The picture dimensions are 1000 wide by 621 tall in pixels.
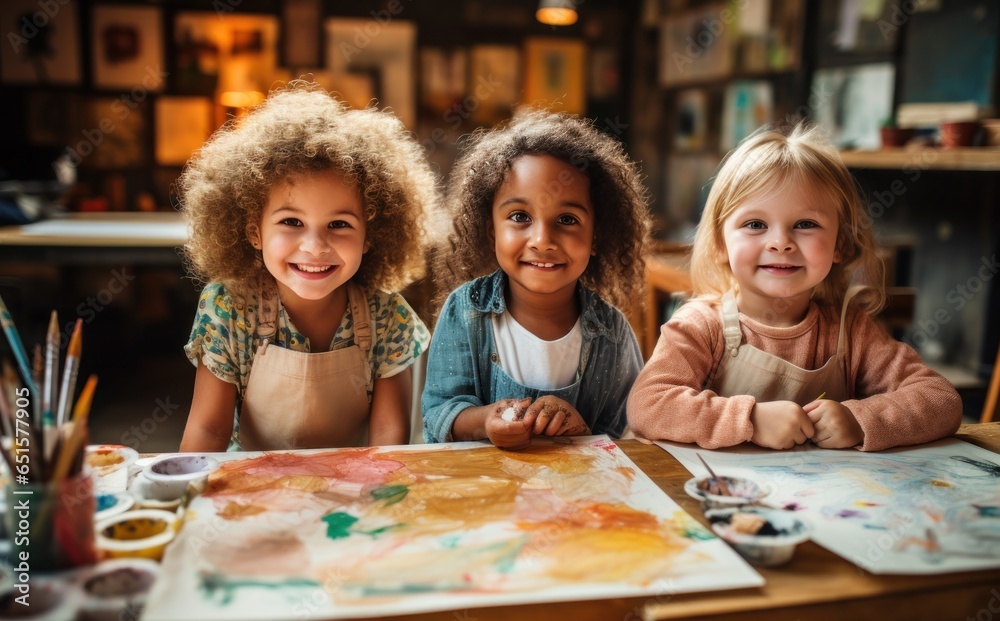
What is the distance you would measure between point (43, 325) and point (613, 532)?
12.2 feet

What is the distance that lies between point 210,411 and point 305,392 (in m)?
0.17

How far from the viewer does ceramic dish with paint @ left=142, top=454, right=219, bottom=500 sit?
0.95 metres

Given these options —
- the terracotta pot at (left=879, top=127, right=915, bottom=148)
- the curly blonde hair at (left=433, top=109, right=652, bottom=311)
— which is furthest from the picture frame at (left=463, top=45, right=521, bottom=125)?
the curly blonde hair at (left=433, top=109, right=652, bottom=311)

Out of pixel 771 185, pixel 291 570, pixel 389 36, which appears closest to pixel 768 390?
pixel 771 185

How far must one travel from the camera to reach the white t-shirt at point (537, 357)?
142cm

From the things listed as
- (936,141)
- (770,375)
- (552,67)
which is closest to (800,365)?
(770,375)

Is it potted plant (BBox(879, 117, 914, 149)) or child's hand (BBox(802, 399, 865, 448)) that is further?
potted plant (BBox(879, 117, 914, 149))

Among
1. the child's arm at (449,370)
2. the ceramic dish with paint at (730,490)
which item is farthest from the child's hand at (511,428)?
the ceramic dish with paint at (730,490)

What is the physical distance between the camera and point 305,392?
4.56 feet

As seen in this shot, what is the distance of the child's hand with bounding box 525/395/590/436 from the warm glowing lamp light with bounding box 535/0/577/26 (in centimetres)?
454

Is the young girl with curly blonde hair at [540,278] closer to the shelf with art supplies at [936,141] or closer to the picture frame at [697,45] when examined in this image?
the shelf with art supplies at [936,141]

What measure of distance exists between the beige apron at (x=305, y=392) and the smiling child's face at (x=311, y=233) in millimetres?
122

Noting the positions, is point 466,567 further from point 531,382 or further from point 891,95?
point 891,95

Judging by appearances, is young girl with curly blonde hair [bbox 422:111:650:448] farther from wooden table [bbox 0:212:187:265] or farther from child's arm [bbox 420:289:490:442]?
wooden table [bbox 0:212:187:265]
